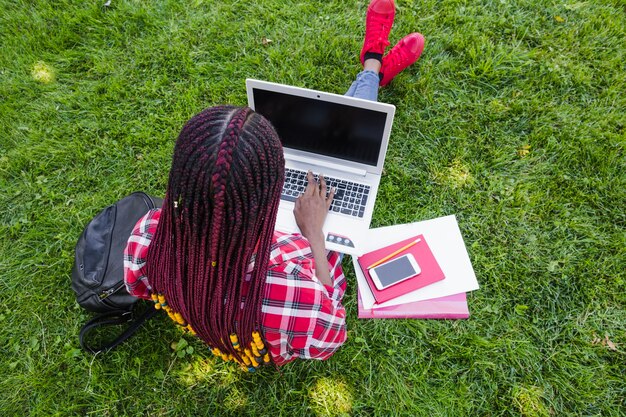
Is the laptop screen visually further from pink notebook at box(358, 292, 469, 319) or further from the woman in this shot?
pink notebook at box(358, 292, 469, 319)

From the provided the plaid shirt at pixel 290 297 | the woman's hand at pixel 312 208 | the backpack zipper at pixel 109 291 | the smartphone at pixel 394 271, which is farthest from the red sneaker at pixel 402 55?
the backpack zipper at pixel 109 291

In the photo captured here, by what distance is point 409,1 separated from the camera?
12.6 feet

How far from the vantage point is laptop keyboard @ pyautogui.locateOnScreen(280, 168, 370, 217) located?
8.47 ft

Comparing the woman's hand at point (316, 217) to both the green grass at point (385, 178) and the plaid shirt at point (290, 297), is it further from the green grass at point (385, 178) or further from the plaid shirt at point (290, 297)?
the green grass at point (385, 178)

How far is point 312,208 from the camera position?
249cm

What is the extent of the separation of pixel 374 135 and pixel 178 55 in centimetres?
246

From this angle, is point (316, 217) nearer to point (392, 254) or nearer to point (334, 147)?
point (334, 147)

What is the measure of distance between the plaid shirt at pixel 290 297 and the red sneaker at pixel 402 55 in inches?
77.2

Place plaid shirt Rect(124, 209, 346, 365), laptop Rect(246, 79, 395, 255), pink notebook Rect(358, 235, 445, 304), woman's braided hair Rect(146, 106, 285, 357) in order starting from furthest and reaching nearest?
1. pink notebook Rect(358, 235, 445, 304)
2. laptop Rect(246, 79, 395, 255)
3. plaid shirt Rect(124, 209, 346, 365)
4. woman's braided hair Rect(146, 106, 285, 357)

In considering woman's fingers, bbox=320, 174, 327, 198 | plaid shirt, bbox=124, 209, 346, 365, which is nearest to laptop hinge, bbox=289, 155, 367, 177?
woman's fingers, bbox=320, 174, 327, 198

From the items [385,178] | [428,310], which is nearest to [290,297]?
[428,310]

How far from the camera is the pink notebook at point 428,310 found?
279 cm

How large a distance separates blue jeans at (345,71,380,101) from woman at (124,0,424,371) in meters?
1.39

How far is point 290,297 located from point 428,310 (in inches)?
54.0
